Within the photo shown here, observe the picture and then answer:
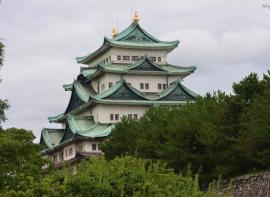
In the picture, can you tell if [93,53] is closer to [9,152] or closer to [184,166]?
[184,166]

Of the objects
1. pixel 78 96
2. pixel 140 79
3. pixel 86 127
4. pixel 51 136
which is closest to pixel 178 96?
pixel 140 79

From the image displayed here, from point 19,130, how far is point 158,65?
4852cm

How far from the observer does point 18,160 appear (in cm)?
2161

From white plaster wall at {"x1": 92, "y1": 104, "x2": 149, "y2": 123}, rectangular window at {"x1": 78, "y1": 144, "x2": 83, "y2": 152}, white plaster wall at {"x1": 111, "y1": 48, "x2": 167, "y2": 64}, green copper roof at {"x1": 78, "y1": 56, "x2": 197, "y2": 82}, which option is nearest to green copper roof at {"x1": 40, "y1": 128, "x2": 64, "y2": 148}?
rectangular window at {"x1": 78, "y1": 144, "x2": 83, "y2": 152}

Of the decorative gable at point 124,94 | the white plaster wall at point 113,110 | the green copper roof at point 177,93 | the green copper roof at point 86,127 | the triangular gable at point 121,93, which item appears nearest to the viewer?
the green copper roof at point 86,127

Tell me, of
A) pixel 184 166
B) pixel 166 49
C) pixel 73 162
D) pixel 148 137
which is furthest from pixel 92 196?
pixel 166 49

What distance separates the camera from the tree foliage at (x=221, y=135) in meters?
35.2

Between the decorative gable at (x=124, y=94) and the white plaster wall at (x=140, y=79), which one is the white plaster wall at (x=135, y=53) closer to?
the white plaster wall at (x=140, y=79)

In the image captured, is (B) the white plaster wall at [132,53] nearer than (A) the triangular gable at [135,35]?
Yes

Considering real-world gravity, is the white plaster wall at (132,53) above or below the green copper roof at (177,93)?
above

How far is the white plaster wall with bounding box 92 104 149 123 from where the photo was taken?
222 feet

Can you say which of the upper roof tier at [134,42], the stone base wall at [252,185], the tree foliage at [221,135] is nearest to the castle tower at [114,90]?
the upper roof tier at [134,42]

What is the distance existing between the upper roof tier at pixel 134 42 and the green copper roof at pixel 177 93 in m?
5.55

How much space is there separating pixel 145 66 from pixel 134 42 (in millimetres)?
3599
